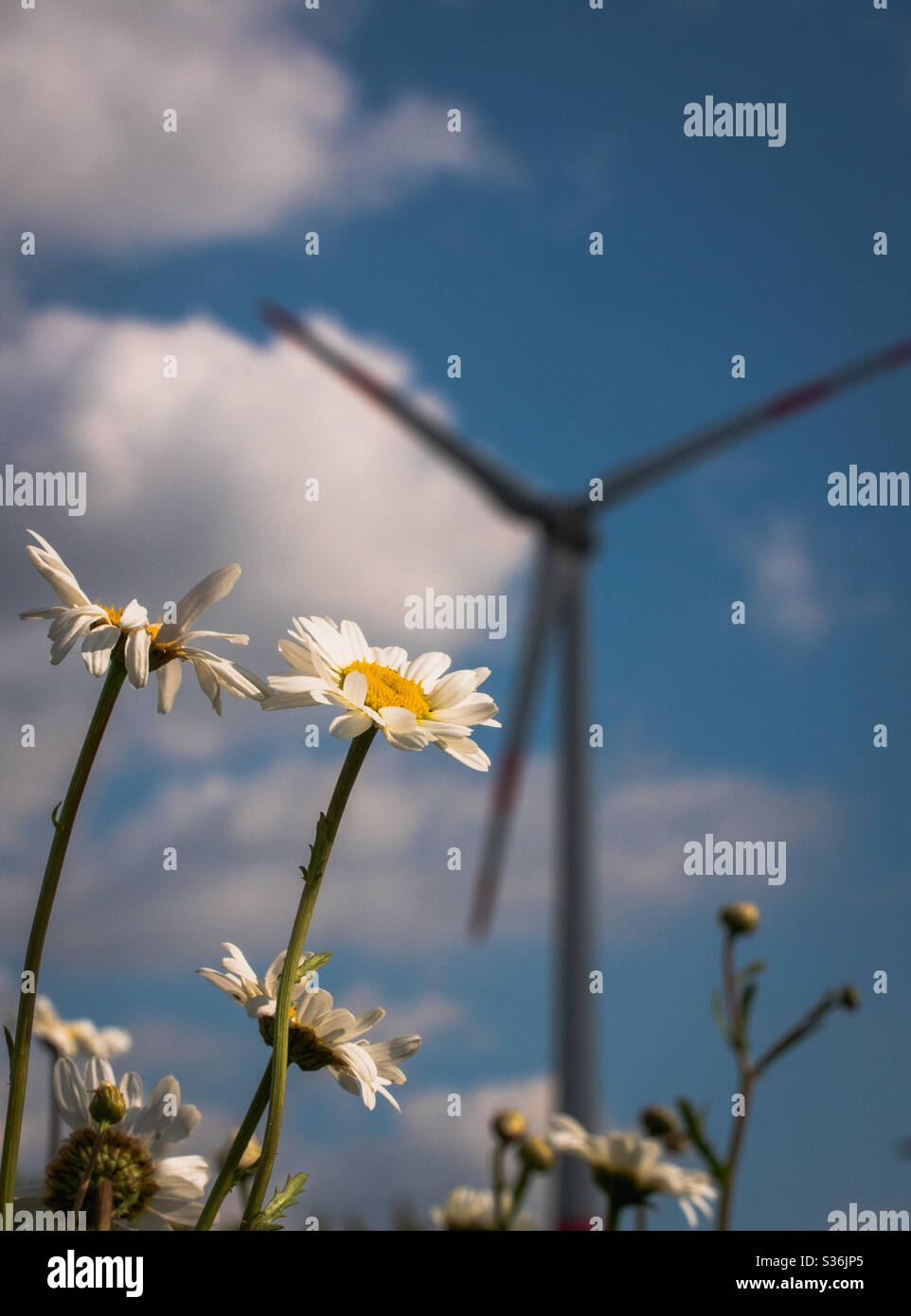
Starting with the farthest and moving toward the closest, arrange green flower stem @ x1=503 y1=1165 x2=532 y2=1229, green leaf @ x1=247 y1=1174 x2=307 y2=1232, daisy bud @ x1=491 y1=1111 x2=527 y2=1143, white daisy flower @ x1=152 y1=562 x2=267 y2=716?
daisy bud @ x1=491 y1=1111 x2=527 y2=1143 < green flower stem @ x1=503 y1=1165 x2=532 y2=1229 < white daisy flower @ x1=152 y1=562 x2=267 y2=716 < green leaf @ x1=247 y1=1174 x2=307 y2=1232

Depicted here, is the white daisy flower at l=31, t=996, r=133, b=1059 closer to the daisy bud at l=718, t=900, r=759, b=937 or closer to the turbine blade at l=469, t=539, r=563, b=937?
the daisy bud at l=718, t=900, r=759, b=937

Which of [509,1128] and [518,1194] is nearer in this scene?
[518,1194]

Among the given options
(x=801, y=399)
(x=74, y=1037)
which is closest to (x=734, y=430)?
(x=801, y=399)

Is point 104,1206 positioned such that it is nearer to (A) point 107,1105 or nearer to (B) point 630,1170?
(A) point 107,1105

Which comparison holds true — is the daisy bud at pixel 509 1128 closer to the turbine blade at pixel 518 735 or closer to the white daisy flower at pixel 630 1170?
the white daisy flower at pixel 630 1170

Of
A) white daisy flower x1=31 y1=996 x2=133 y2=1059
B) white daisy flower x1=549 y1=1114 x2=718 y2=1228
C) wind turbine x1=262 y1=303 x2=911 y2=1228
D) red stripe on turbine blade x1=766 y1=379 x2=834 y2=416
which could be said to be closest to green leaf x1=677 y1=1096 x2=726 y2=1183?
white daisy flower x1=549 y1=1114 x2=718 y2=1228

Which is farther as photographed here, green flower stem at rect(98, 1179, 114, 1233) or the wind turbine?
the wind turbine
